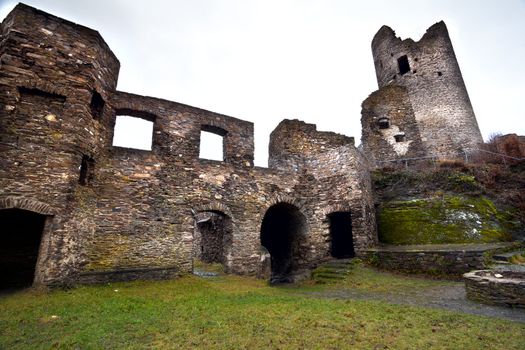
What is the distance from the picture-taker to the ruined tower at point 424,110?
19578mm

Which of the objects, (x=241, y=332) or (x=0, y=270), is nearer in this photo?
(x=241, y=332)

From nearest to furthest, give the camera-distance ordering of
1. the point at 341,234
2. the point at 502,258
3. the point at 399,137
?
the point at 502,258, the point at 341,234, the point at 399,137

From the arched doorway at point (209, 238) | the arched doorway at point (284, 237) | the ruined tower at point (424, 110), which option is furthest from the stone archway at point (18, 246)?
the ruined tower at point (424, 110)

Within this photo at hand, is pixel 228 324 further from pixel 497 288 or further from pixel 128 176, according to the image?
pixel 128 176

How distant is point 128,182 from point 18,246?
401 cm

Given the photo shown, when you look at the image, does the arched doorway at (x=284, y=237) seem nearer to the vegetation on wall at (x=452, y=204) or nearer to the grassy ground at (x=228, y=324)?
the vegetation on wall at (x=452, y=204)

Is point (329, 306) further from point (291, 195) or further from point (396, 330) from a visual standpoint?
point (291, 195)

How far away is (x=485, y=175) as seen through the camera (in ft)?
42.9

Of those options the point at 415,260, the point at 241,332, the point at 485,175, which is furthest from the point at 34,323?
the point at 485,175

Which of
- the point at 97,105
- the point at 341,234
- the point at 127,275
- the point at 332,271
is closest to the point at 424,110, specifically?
the point at 341,234

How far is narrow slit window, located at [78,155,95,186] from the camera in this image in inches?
334

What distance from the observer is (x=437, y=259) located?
888 centimetres

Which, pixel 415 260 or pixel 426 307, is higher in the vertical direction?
pixel 415 260

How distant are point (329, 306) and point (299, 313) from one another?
0.93 meters
